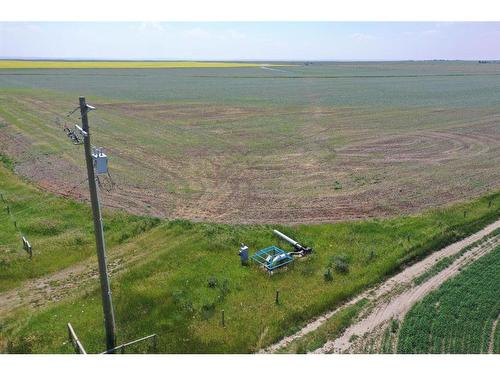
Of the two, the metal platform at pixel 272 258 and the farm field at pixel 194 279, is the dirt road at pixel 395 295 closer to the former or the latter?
the farm field at pixel 194 279

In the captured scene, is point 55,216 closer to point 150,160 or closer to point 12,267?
point 12,267

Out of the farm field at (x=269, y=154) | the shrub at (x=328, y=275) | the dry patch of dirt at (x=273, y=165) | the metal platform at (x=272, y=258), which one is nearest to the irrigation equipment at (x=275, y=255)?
the metal platform at (x=272, y=258)

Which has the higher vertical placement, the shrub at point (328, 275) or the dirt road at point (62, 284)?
the shrub at point (328, 275)

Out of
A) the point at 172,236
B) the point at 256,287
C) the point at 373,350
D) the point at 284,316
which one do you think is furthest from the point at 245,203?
the point at 373,350

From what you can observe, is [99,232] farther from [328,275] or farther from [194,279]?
[328,275]

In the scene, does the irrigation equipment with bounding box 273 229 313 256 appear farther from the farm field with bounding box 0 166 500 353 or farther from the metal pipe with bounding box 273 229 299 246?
the farm field with bounding box 0 166 500 353

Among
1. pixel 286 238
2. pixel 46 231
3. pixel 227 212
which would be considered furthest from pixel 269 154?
pixel 46 231
